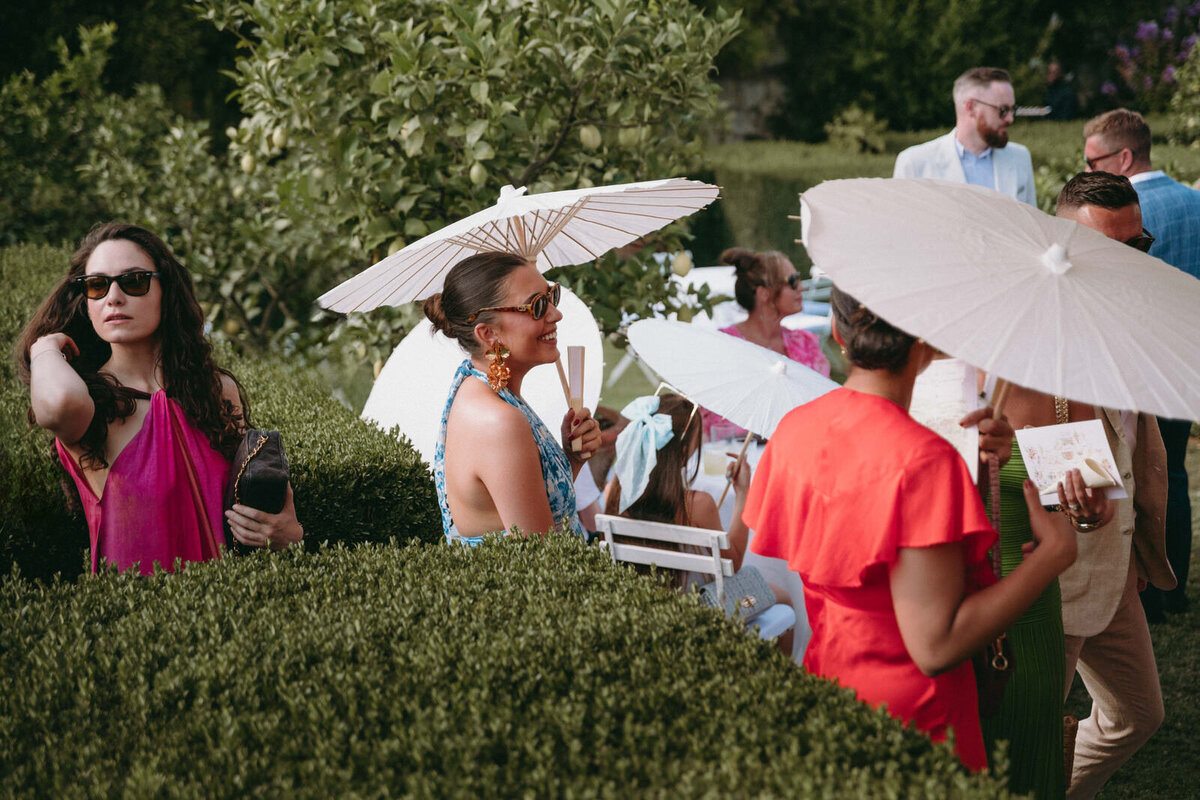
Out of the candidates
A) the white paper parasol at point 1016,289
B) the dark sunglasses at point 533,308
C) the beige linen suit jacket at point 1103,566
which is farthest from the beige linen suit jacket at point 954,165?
the white paper parasol at point 1016,289

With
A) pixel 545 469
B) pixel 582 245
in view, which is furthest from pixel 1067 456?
pixel 582 245

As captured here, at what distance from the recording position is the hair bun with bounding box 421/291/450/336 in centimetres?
296

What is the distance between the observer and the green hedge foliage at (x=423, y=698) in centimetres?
151

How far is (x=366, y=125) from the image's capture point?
4.85 m

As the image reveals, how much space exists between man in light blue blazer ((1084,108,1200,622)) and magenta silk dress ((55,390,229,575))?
3.93 metres

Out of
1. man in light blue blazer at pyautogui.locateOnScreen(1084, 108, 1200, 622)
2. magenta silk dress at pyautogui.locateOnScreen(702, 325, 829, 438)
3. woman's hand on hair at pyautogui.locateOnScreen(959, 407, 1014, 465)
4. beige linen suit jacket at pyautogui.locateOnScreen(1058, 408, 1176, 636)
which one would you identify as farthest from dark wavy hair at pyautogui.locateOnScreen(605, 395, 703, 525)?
man in light blue blazer at pyautogui.locateOnScreen(1084, 108, 1200, 622)

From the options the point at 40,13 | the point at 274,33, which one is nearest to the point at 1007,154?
the point at 274,33

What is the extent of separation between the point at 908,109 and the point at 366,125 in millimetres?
16959

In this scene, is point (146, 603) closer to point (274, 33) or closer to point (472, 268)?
point (472, 268)

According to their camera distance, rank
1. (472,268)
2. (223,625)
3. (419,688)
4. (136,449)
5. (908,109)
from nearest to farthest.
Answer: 1. (419,688)
2. (223,625)
3. (136,449)
4. (472,268)
5. (908,109)

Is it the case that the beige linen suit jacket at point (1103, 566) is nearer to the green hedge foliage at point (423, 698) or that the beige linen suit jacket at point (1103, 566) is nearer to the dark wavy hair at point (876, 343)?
the dark wavy hair at point (876, 343)

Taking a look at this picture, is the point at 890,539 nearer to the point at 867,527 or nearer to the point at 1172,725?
the point at 867,527

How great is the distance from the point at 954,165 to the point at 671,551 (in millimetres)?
3282

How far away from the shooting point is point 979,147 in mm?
5492
